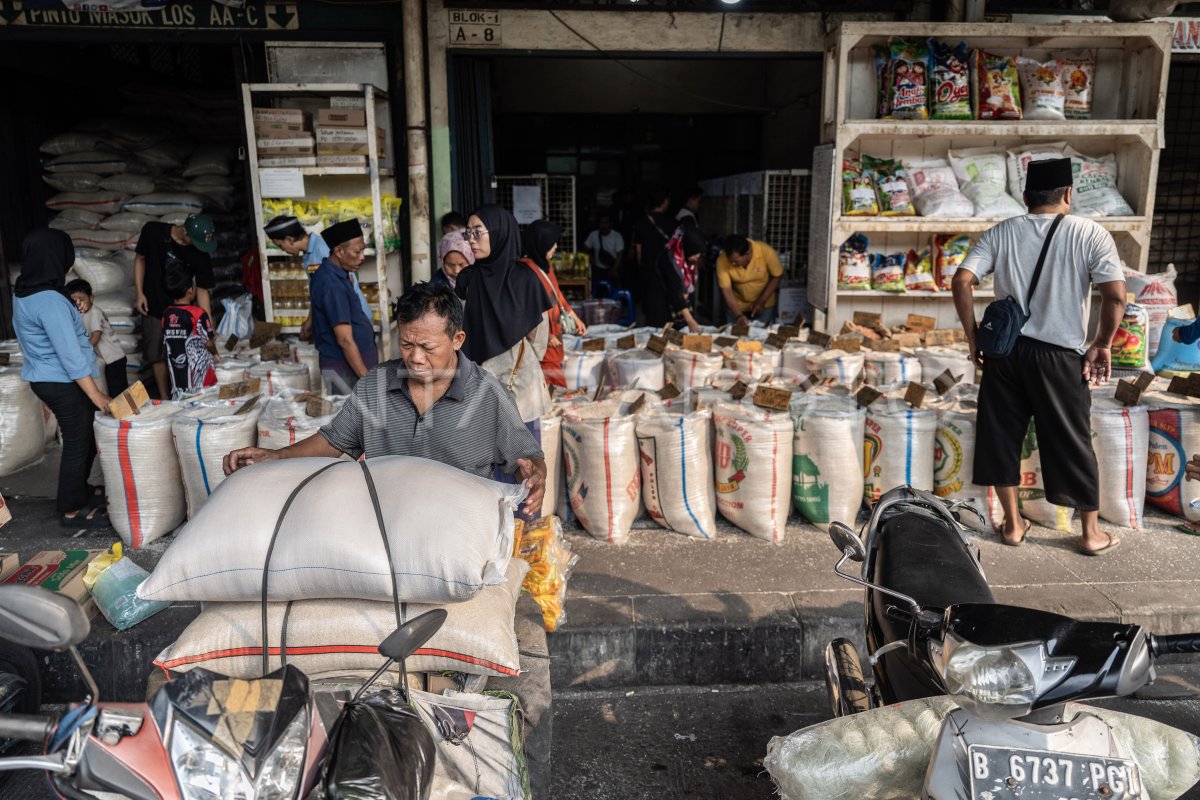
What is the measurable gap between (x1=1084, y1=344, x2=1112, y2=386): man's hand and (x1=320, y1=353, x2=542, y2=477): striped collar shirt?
251 cm

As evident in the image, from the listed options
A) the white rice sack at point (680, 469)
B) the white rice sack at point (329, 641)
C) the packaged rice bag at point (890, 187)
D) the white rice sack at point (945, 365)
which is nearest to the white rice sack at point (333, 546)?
the white rice sack at point (329, 641)

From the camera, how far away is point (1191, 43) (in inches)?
259

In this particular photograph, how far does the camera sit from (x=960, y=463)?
166 inches

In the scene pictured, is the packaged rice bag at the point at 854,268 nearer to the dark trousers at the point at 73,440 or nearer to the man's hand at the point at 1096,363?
the man's hand at the point at 1096,363

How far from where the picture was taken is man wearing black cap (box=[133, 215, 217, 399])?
6102 mm

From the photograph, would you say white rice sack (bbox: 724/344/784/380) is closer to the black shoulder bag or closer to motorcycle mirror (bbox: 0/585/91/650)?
the black shoulder bag

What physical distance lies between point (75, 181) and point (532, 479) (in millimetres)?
6667

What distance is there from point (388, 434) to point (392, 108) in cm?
478

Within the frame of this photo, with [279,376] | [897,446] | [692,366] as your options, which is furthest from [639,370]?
[279,376]

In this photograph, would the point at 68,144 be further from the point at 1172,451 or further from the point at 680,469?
the point at 1172,451

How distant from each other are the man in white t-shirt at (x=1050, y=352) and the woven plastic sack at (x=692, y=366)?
1457 mm

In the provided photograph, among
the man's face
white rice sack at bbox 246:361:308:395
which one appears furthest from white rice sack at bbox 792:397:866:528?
white rice sack at bbox 246:361:308:395

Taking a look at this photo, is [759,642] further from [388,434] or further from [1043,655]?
[1043,655]

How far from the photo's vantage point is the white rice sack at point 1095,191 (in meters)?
6.21
